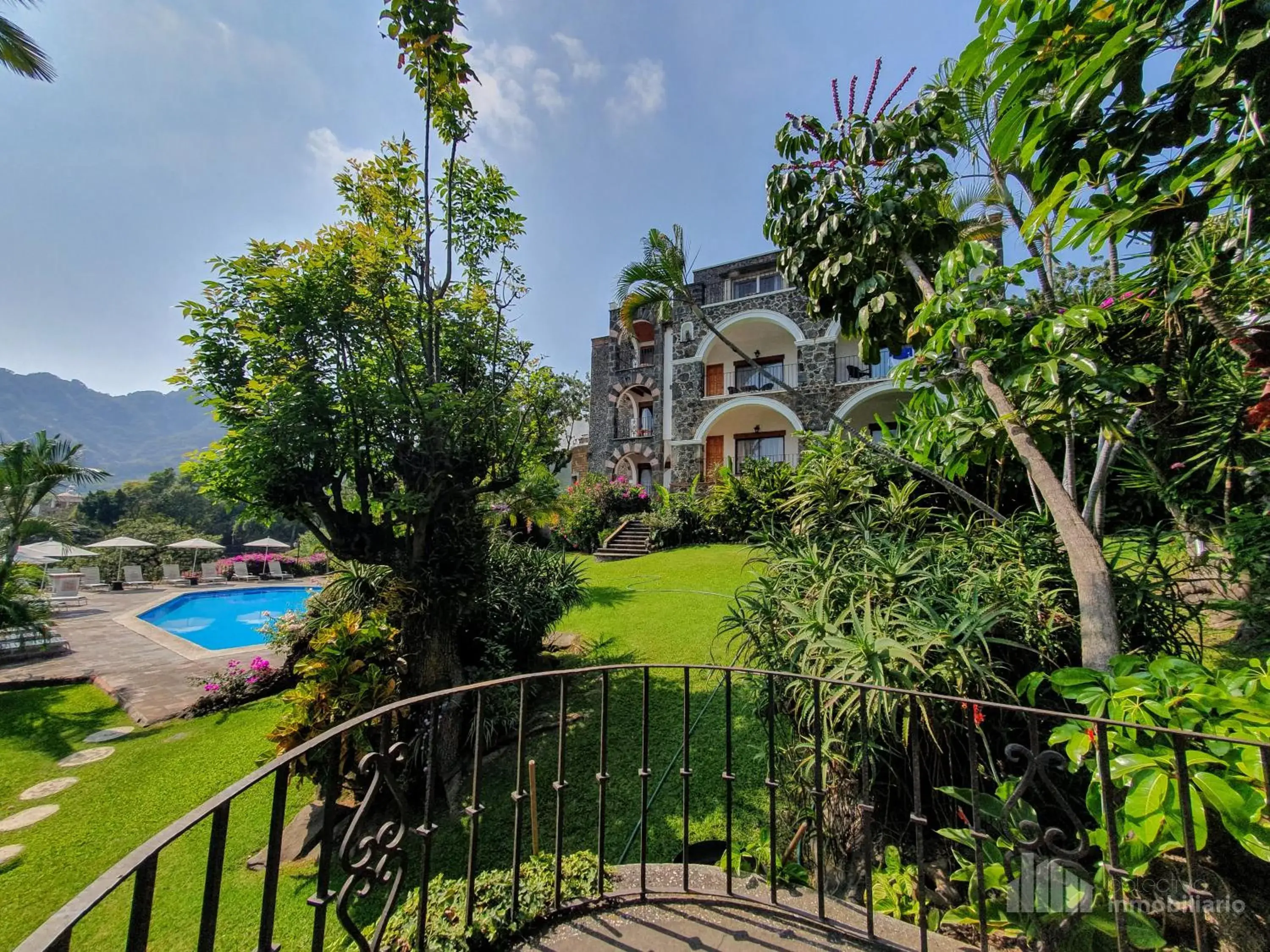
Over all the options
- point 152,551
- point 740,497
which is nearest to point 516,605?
point 740,497

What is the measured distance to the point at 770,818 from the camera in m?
2.14

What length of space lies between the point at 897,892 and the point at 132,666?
12.1 m

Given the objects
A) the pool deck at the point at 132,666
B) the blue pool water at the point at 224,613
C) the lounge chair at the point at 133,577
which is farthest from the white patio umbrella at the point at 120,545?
the pool deck at the point at 132,666

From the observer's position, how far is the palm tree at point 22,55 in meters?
7.83

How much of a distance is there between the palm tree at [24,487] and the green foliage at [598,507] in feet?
36.4

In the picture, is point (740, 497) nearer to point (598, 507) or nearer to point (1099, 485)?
point (598, 507)

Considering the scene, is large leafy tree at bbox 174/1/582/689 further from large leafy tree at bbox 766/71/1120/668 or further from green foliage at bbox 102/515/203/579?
green foliage at bbox 102/515/203/579

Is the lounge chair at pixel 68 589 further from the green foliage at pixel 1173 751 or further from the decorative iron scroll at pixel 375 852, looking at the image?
the green foliage at pixel 1173 751

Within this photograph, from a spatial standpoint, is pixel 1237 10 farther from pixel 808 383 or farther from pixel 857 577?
pixel 808 383

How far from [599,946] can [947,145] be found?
5090mm

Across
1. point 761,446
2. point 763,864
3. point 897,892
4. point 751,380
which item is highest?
point 751,380

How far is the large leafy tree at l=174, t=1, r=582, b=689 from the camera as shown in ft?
14.9

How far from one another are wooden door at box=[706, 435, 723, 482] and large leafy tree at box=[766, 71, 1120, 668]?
14.0m

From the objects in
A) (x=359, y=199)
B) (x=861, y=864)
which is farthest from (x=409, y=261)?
(x=861, y=864)
